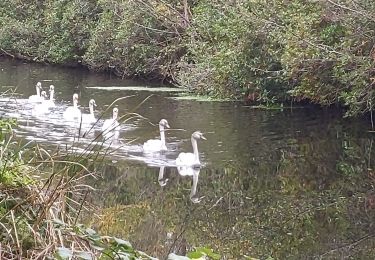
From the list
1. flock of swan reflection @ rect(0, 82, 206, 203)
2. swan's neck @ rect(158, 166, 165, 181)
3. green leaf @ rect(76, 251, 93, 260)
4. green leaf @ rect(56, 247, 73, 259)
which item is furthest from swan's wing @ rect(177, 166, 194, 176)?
green leaf @ rect(56, 247, 73, 259)

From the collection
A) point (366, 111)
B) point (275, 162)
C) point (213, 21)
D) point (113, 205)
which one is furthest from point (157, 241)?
point (213, 21)

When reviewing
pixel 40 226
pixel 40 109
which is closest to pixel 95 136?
pixel 40 109

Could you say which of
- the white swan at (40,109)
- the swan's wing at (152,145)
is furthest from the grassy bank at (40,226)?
the white swan at (40,109)

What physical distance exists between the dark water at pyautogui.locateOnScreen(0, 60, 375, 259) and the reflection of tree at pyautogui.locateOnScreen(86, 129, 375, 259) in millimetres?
16

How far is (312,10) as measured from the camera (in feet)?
64.1

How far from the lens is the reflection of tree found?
8.70 metres

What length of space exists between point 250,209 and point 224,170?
8.49 ft

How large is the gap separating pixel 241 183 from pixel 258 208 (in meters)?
1.60

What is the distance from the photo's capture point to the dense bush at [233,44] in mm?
17812

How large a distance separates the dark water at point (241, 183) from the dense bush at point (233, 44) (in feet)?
3.57

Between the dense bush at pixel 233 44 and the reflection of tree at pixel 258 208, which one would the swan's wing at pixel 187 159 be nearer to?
the reflection of tree at pixel 258 208

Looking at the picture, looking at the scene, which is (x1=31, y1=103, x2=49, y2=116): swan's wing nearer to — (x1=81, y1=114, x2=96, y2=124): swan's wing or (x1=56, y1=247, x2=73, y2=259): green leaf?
(x1=81, y1=114, x2=96, y2=124): swan's wing

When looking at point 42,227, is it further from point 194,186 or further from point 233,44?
point 233,44

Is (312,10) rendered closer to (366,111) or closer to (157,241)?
(366,111)
